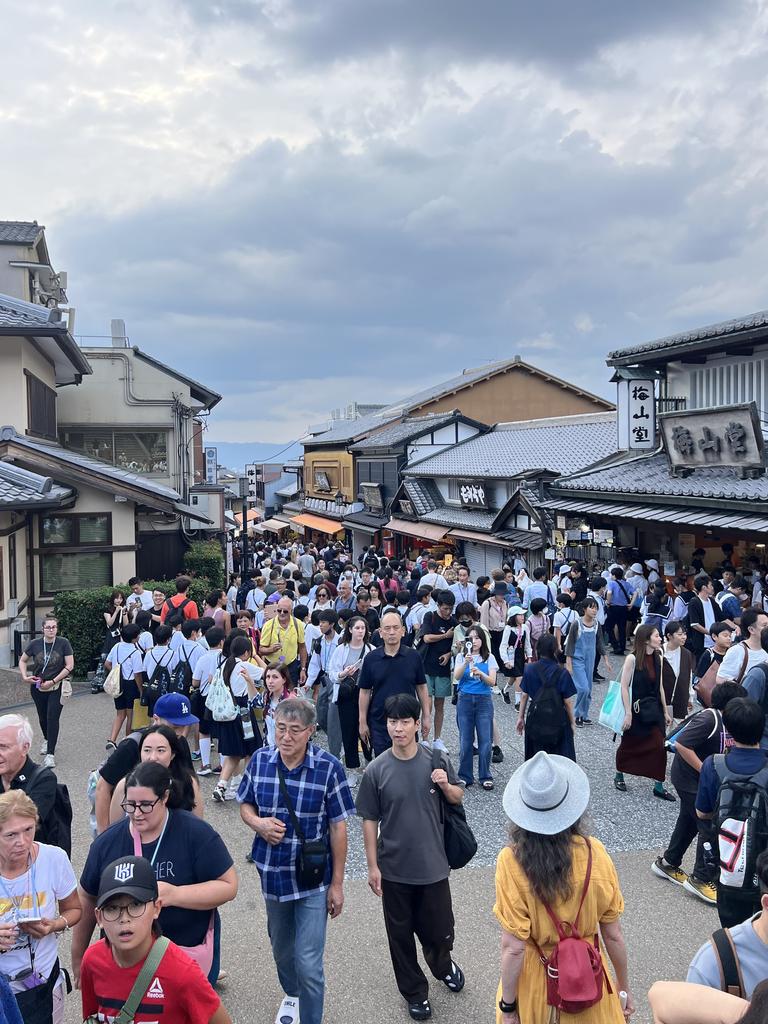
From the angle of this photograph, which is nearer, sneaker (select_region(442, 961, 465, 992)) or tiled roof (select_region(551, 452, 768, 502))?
sneaker (select_region(442, 961, 465, 992))

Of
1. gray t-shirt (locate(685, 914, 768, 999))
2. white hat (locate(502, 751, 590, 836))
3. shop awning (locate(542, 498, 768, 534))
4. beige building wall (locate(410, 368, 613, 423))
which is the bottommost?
gray t-shirt (locate(685, 914, 768, 999))

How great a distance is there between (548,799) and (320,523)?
38.1 metres

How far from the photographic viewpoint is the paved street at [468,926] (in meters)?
4.30

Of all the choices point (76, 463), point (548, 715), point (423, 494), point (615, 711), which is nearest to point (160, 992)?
point (548, 715)

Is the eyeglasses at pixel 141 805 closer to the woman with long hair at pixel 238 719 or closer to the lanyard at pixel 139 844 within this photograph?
the lanyard at pixel 139 844

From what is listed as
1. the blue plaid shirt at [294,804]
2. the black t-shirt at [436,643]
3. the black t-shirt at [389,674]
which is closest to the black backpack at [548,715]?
the black t-shirt at [389,674]

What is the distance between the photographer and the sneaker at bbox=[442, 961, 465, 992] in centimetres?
436

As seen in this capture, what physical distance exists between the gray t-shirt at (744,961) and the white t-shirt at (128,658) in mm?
6752

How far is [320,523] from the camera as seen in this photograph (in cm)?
4084

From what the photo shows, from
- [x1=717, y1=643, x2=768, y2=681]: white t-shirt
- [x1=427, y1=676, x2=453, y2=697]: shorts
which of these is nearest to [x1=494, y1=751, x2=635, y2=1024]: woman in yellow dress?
[x1=717, y1=643, x2=768, y2=681]: white t-shirt

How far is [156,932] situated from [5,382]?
50.3ft

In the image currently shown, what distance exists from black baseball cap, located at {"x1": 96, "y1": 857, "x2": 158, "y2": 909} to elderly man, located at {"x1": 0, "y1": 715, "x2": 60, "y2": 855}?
159cm

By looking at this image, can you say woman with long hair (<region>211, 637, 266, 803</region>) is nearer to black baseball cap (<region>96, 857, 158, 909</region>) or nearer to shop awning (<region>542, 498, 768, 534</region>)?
black baseball cap (<region>96, 857, 158, 909</region>)

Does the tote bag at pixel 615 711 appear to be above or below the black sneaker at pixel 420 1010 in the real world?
above
